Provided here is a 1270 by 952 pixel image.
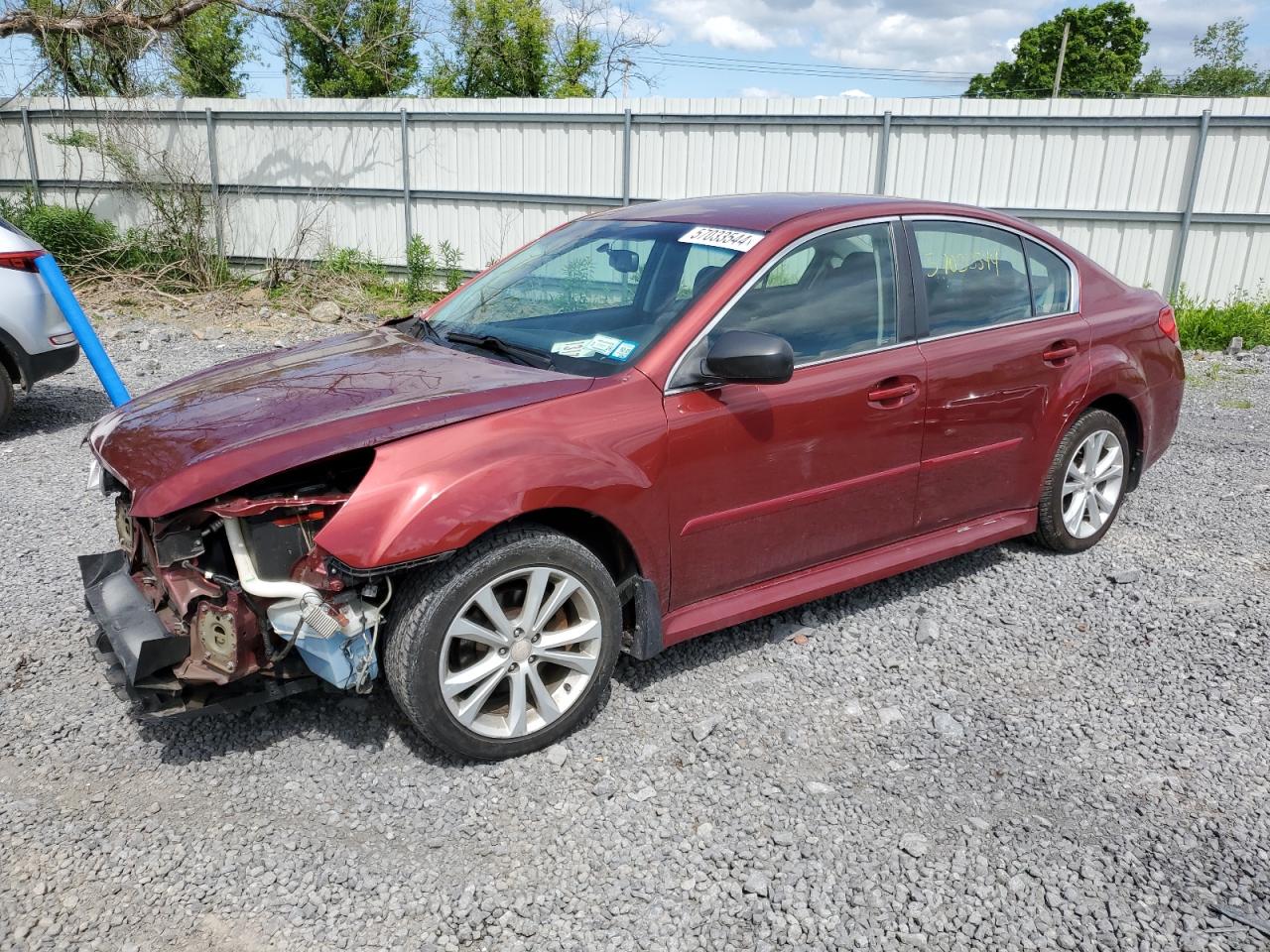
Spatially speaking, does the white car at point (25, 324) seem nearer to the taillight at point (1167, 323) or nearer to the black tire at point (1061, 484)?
the black tire at point (1061, 484)

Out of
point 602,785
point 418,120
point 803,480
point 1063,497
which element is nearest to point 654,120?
point 418,120

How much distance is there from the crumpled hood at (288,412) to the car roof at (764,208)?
1.05 metres

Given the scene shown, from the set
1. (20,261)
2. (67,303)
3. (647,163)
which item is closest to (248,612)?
(67,303)

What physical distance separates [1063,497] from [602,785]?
9.50 ft

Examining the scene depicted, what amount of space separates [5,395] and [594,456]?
5396mm

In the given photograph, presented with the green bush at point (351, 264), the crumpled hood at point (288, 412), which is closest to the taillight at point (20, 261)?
the crumpled hood at point (288, 412)

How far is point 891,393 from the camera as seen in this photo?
3805 millimetres

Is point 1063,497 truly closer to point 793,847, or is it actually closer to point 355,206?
point 793,847

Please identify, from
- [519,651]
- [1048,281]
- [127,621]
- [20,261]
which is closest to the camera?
[127,621]

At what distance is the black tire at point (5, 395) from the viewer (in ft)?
21.6

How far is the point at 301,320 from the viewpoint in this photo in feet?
38.6

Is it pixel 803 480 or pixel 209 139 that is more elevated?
pixel 209 139

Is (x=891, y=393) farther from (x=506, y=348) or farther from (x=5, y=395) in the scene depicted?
(x=5, y=395)

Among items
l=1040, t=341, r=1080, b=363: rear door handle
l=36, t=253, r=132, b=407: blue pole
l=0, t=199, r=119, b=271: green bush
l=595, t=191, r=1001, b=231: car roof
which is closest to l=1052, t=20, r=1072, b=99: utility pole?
l=0, t=199, r=119, b=271: green bush
